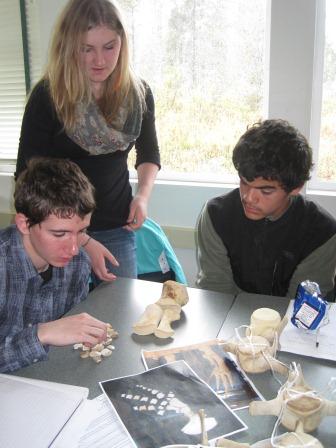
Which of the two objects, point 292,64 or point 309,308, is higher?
point 292,64

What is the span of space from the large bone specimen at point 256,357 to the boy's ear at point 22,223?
631mm

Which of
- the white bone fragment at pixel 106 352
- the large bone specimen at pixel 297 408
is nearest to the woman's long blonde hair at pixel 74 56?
the white bone fragment at pixel 106 352

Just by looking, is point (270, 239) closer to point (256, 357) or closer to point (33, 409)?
point (256, 357)

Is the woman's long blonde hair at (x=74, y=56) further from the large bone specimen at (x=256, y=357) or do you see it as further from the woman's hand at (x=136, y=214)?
the large bone specimen at (x=256, y=357)

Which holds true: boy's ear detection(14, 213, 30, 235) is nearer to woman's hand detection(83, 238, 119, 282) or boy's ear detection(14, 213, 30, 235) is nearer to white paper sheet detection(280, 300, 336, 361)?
woman's hand detection(83, 238, 119, 282)

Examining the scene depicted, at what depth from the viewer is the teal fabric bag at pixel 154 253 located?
1791 millimetres

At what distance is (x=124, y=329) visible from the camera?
1.15 meters

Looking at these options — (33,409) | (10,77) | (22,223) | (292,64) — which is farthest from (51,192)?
(10,77)

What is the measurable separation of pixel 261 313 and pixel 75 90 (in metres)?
0.88

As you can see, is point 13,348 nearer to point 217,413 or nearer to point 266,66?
point 217,413

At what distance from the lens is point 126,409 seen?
0.84 metres

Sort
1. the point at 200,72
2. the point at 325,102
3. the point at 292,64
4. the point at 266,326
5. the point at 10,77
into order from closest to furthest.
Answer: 1. the point at 266,326
2. the point at 292,64
3. the point at 325,102
4. the point at 200,72
5. the point at 10,77

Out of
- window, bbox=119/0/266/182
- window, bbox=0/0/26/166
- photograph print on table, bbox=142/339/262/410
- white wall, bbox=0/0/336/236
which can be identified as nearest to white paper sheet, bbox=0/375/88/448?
photograph print on table, bbox=142/339/262/410

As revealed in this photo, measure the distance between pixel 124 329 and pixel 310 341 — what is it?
45 centimetres
